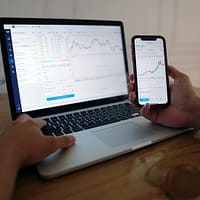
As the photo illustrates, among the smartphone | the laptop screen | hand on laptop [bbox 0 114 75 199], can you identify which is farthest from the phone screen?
hand on laptop [bbox 0 114 75 199]

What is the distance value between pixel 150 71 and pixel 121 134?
7.6 inches

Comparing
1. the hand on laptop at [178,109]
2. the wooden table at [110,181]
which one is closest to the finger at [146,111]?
the hand on laptop at [178,109]

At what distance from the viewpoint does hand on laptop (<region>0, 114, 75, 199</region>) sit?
34 cm

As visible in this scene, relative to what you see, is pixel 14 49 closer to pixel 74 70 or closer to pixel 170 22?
pixel 74 70

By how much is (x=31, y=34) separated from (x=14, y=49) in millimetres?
61

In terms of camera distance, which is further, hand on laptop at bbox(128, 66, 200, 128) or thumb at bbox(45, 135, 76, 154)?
hand on laptop at bbox(128, 66, 200, 128)

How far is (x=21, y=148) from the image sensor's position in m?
0.38

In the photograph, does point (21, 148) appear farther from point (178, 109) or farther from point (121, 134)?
point (178, 109)

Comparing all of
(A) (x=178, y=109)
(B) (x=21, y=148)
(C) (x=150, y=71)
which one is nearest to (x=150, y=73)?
(C) (x=150, y=71)

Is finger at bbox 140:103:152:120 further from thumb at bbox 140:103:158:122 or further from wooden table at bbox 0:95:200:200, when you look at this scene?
wooden table at bbox 0:95:200:200

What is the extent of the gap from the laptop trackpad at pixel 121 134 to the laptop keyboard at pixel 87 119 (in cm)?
4

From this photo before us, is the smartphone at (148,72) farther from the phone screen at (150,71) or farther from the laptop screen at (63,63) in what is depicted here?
the laptop screen at (63,63)

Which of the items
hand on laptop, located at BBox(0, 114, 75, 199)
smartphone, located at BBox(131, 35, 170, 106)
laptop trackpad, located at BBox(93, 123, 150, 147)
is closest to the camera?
hand on laptop, located at BBox(0, 114, 75, 199)

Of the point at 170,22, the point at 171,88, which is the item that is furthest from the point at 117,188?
the point at 170,22
